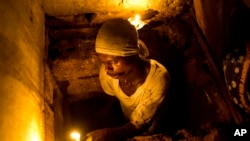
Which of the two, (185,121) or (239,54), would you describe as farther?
(185,121)

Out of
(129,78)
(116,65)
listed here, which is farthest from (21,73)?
(129,78)

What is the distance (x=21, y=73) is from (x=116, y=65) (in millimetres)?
1134

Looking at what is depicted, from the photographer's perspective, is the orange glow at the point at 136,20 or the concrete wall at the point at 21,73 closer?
the concrete wall at the point at 21,73

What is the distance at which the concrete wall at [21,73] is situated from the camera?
279 centimetres

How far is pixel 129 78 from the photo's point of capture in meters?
4.36

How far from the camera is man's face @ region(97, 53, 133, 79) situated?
397 centimetres

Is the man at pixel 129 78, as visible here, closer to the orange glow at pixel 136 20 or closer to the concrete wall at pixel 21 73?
the orange glow at pixel 136 20

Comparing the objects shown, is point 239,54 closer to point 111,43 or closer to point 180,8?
point 111,43

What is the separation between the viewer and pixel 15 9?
10.9 ft

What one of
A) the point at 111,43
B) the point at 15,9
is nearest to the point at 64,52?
the point at 111,43

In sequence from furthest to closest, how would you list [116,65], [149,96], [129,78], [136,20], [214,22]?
[136,20], [129,78], [149,96], [116,65], [214,22]

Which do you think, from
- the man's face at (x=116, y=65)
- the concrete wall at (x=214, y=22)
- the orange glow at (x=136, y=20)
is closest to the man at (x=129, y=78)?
the man's face at (x=116, y=65)

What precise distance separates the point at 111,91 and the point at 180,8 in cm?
131

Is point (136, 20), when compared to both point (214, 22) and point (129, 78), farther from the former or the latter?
point (214, 22)
